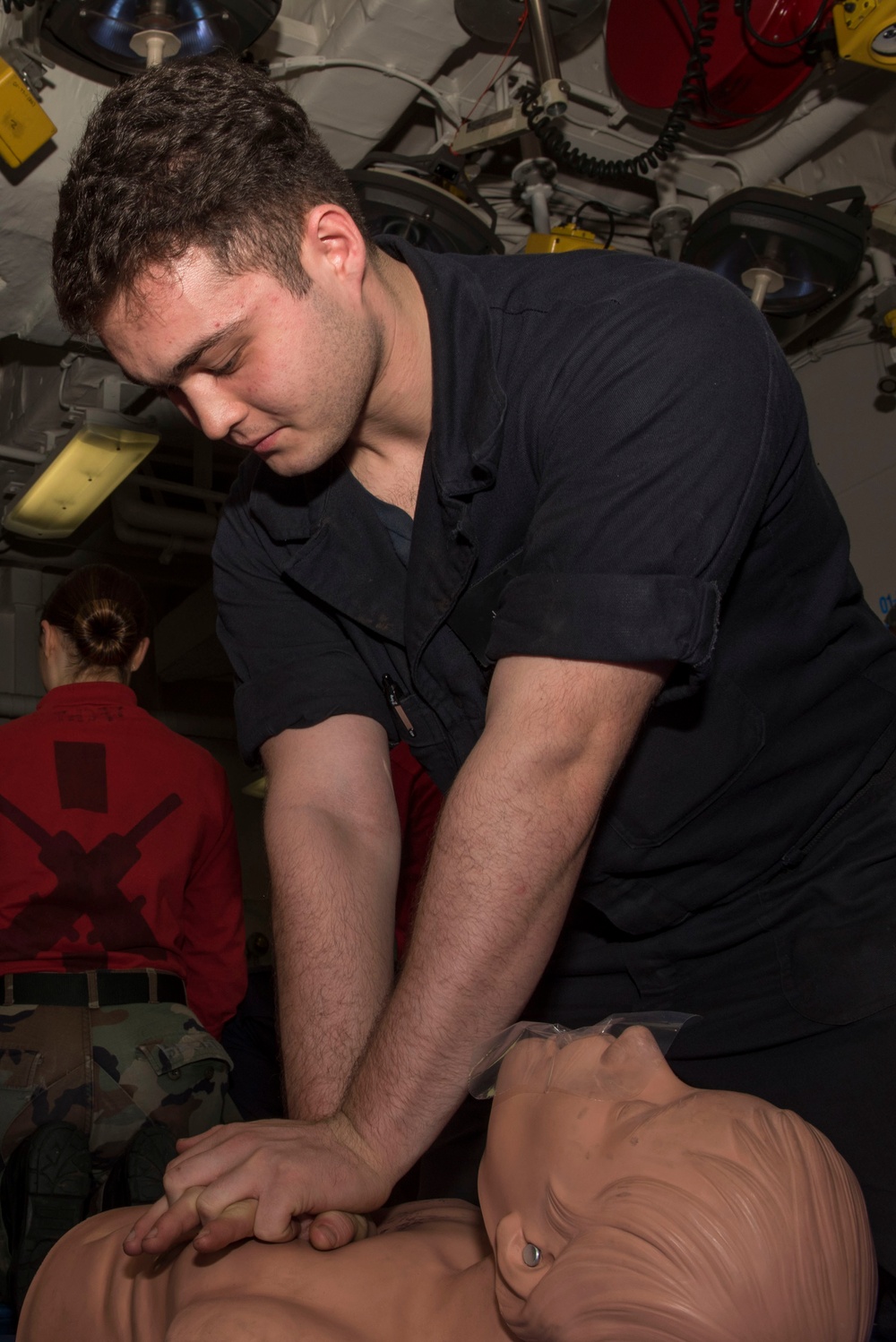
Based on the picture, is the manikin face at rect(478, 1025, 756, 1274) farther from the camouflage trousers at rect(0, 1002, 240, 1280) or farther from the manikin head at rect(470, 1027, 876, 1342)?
the camouflage trousers at rect(0, 1002, 240, 1280)

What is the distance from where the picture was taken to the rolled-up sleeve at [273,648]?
1.78 meters

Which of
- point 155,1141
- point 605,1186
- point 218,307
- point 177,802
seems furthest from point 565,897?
point 177,802

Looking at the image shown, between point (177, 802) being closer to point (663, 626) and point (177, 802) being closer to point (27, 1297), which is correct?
point (27, 1297)

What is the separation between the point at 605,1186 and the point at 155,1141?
141 centimetres

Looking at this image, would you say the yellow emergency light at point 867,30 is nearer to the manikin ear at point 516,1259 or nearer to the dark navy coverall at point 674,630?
the dark navy coverall at point 674,630

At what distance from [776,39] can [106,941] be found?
293 cm

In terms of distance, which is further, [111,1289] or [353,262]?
[353,262]

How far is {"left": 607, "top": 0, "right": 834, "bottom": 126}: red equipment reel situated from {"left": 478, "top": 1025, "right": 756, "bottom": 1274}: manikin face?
112 inches

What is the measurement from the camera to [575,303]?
146cm

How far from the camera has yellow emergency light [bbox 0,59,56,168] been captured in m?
2.97

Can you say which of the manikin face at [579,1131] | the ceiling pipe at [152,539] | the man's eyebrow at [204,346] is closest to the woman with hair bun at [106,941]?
the manikin face at [579,1131]

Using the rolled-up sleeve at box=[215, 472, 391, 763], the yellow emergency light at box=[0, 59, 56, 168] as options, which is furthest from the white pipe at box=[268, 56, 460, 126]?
the rolled-up sleeve at box=[215, 472, 391, 763]

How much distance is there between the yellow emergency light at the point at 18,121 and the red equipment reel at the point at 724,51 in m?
1.61

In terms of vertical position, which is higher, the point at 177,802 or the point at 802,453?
the point at 802,453
